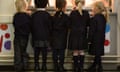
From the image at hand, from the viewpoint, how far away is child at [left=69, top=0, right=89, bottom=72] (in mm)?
9938

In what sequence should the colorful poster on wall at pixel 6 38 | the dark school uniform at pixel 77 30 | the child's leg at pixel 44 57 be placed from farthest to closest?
the colorful poster on wall at pixel 6 38, the child's leg at pixel 44 57, the dark school uniform at pixel 77 30

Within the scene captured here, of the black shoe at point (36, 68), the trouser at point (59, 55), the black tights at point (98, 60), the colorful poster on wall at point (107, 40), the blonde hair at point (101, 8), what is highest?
the blonde hair at point (101, 8)

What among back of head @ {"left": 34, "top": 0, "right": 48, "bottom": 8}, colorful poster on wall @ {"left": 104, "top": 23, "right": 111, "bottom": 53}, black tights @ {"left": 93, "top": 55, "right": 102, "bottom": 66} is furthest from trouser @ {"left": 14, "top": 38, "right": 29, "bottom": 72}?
colorful poster on wall @ {"left": 104, "top": 23, "right": 111, "bottom": 53}

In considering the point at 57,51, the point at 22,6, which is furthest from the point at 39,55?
the point at 22,6

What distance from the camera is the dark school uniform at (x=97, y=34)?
10008 mm

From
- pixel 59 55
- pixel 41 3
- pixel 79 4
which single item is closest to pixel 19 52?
pixel 59 55

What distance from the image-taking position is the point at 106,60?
1056 centimetres

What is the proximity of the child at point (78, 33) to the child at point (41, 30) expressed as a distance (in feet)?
1.82

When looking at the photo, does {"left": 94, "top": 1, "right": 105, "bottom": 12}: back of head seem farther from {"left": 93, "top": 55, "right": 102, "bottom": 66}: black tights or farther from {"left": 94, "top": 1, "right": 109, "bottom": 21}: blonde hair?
{"left": 93, "top": 55, "right": 102, "bottom": 66}: black tights

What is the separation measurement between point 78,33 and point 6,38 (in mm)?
1831

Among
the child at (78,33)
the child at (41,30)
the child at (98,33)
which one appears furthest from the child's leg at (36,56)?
the child at (98,33)

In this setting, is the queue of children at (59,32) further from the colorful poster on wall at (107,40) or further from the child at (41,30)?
the colorful poster on wall at (107,40)

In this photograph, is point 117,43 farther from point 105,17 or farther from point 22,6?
point 22,6

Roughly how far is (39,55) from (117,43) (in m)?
1.92
